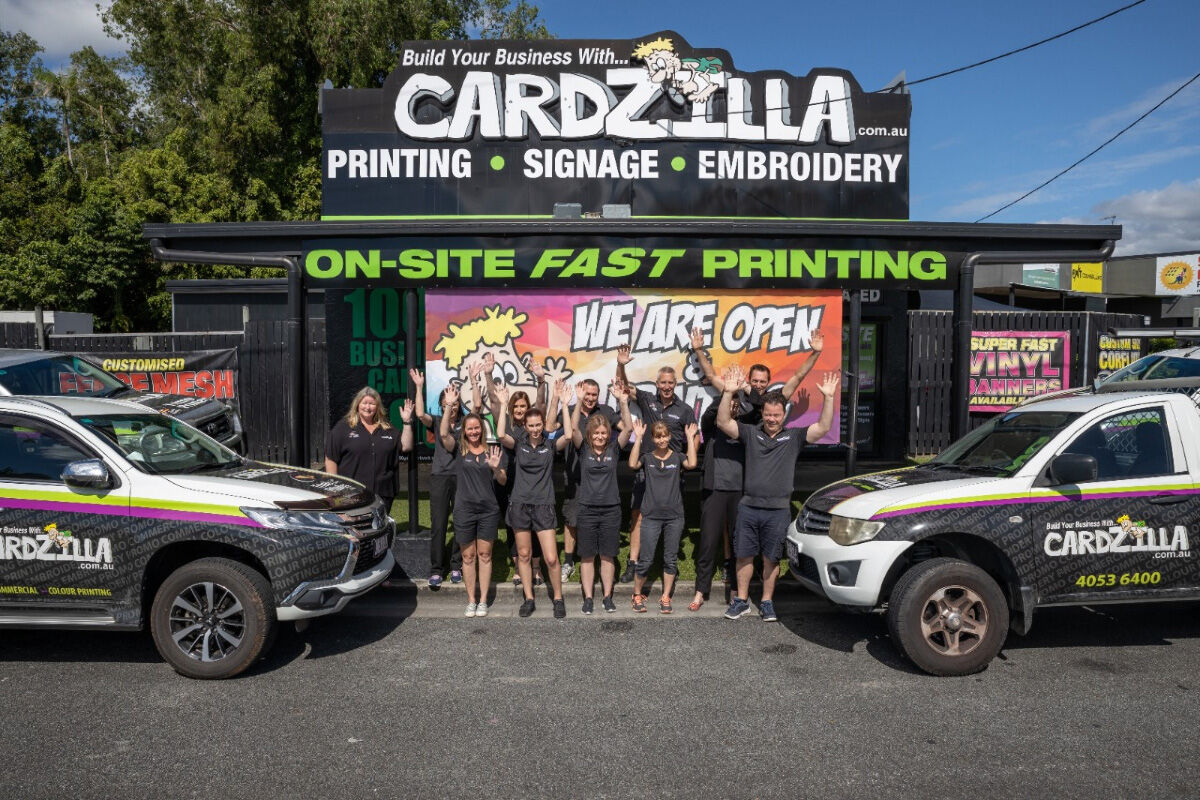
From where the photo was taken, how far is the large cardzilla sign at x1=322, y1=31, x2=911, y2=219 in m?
11.5

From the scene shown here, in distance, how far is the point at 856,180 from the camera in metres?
11.9

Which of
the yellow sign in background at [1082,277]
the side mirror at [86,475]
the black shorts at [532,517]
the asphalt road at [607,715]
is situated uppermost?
the yellow sign in background at [1082,277]

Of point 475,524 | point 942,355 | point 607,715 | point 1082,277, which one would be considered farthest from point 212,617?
point 1082,277

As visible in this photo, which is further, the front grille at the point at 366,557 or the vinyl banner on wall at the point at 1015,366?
the vinyl banner on wall at the point at 1015,366

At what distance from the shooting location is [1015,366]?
1345 centimetres

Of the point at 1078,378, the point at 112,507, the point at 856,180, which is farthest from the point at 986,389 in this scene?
the point at 112,507

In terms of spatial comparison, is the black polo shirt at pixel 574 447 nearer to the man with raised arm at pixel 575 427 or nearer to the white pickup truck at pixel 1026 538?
the man with raised arm at pixel 575 427

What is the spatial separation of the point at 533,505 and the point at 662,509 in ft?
3.48

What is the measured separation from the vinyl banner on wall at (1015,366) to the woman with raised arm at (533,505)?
9325mm

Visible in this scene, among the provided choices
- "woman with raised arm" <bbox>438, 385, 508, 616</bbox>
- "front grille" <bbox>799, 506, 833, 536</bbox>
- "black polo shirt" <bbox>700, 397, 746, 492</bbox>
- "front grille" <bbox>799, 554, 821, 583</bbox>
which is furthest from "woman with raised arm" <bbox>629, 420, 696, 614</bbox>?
"woman with raised arm" <bbox>438, 385, 508, 616</bbox>

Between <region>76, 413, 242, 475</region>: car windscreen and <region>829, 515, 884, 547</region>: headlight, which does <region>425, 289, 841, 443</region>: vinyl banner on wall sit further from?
<region>829, 515, 884, 547</region>: headlight

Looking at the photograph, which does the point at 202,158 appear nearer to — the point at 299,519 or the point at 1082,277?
the point at 299,519

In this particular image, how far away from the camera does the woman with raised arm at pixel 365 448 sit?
23.9ft

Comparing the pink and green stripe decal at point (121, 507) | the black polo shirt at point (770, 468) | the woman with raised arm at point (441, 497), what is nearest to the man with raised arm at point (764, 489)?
the black polo shirt at point (770, 468)
